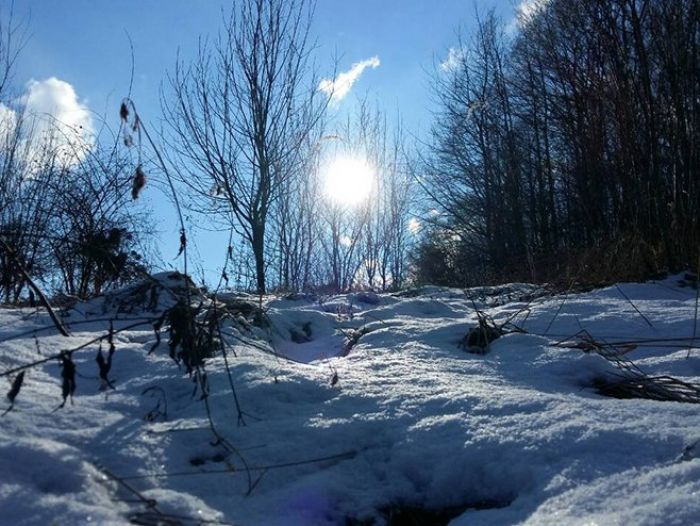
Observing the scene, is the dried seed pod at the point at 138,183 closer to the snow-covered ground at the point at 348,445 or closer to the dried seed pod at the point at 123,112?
the dried seed pod at the point at 123,112

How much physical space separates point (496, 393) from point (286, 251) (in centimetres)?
1251

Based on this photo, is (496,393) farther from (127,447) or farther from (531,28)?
(531,28)

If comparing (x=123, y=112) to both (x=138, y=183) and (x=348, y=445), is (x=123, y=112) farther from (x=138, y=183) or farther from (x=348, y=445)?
(x=348, y=445)

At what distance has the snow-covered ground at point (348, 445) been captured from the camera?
987mm

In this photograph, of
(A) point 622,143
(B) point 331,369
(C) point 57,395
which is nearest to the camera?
(C) point 57,395

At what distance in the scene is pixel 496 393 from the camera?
5.09 feet

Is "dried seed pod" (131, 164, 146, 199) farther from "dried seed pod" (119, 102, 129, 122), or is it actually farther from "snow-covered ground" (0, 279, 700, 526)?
"snow-covered ground" (0, 279, 700, 526)

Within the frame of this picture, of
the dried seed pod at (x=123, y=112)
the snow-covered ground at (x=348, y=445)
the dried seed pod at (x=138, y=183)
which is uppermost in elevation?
the dried seed pod at (x=123, y=112)

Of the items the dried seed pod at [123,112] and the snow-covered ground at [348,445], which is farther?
the dried seed pod at [123,112]

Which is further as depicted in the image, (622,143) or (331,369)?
(622,143)

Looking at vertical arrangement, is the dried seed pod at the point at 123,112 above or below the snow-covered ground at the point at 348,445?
above

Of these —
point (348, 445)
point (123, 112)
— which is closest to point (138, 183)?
point (123, 112)

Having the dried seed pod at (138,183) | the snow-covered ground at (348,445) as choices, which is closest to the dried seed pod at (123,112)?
the dried seed pod at (138,183)

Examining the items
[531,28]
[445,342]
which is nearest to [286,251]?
[531,28]
